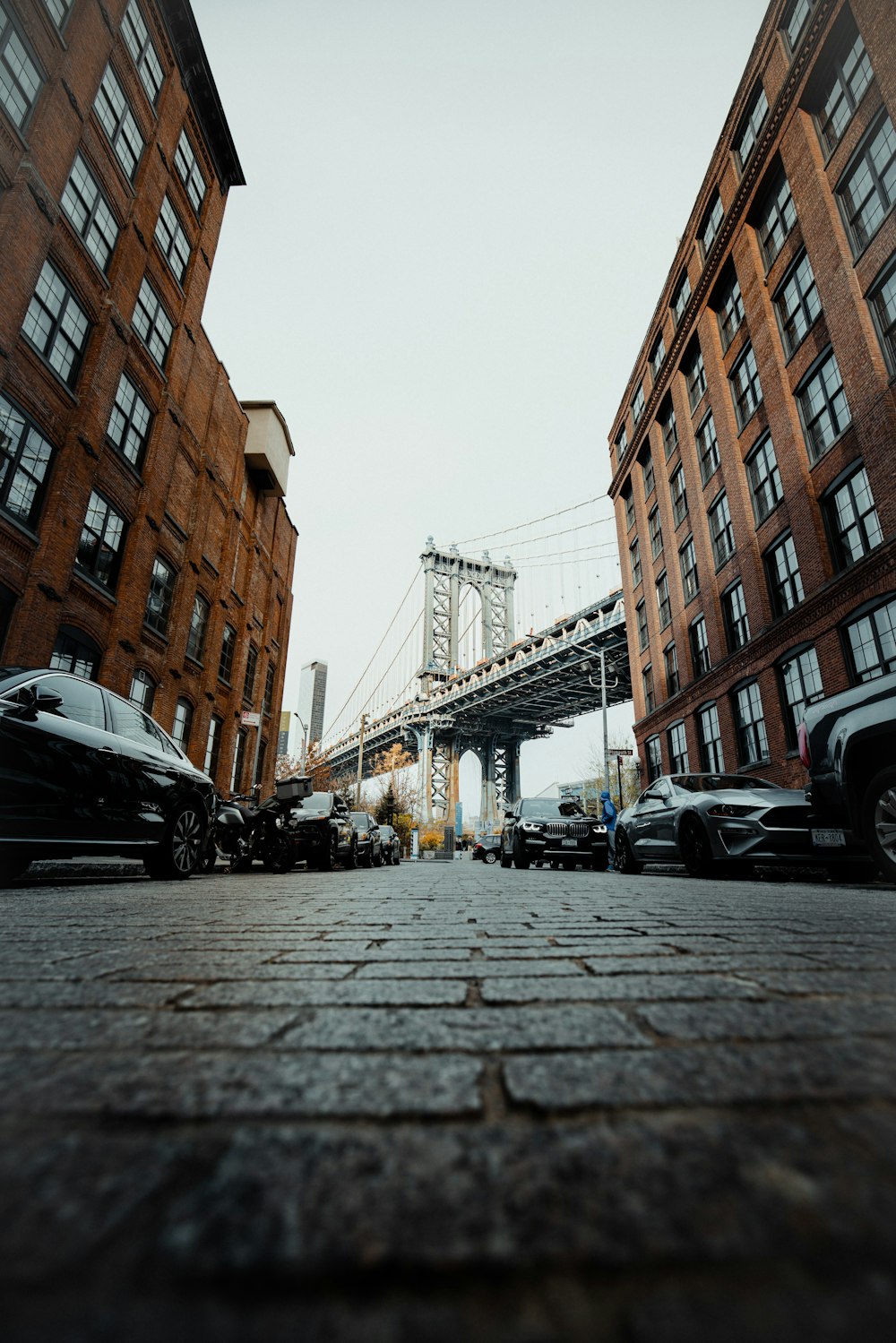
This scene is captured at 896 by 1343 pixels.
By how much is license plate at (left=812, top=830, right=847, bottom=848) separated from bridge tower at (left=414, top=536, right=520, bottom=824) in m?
46.5

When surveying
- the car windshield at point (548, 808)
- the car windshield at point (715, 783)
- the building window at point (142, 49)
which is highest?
the building window at point (142, 49)

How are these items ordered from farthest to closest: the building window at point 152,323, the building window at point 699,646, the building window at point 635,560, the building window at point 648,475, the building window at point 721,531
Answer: the building window at point 635,560 → the building window at point 648,475 → the building window at point 699,646 → the building window at point 721,531 → the building window at point 152,323

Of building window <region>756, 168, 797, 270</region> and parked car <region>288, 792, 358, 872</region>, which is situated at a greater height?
building window <region>756, 168, 797, 270</region>

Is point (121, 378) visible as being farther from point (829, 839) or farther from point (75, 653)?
point (829, 839)

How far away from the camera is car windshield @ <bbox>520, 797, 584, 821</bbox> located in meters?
15.4

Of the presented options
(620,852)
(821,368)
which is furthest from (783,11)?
(620,852)

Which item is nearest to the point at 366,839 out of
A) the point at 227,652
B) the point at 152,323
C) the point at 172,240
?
the point at 227,652

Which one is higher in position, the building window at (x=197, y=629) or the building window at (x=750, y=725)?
the building window at (x=197, y=629)

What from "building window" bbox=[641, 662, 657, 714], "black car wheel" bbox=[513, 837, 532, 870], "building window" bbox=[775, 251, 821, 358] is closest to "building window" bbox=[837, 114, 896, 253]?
"building window" bbox=[775, 251, 821, 358]

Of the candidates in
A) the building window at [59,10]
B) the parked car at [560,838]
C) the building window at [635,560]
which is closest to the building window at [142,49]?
the building window at [59,10]

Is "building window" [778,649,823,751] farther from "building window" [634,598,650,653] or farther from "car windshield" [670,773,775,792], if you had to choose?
"building window" [634,598,650,653]

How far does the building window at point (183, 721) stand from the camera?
18.8m

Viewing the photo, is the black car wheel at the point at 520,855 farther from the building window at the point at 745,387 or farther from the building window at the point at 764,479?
the building window at the point at 745,387

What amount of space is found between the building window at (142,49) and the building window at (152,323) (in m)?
4.96
